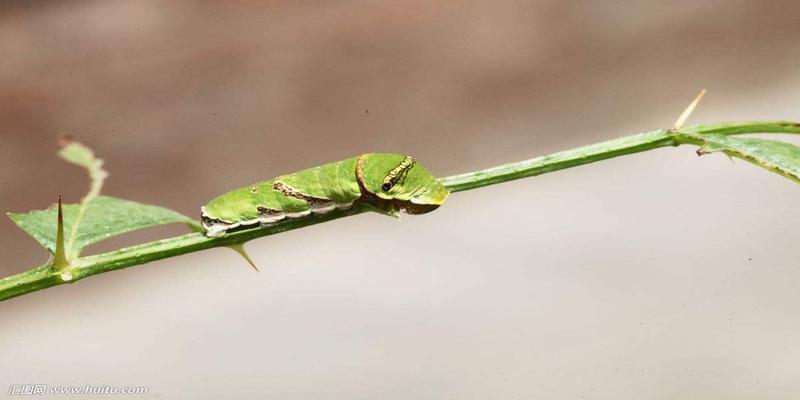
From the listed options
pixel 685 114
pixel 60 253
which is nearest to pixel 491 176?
pixel 685 114

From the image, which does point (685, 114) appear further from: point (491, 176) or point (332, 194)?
point (332, 194)

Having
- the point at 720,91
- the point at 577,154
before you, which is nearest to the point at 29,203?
the point at 577,154

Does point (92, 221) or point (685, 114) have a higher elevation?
point (92, 221)

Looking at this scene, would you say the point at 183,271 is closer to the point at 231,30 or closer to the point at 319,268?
the point at 319,268

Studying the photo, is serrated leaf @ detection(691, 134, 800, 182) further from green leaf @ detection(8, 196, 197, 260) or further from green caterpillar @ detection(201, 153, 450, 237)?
green leaf @ detection(8, 196, 197, 260)

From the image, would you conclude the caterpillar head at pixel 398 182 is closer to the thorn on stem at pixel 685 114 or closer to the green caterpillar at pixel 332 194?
the green caterpillar at pixel 332 194

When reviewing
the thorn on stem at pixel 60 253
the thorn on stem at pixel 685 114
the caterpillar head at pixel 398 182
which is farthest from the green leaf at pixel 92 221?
the thorn on stem at pixel 685 114
